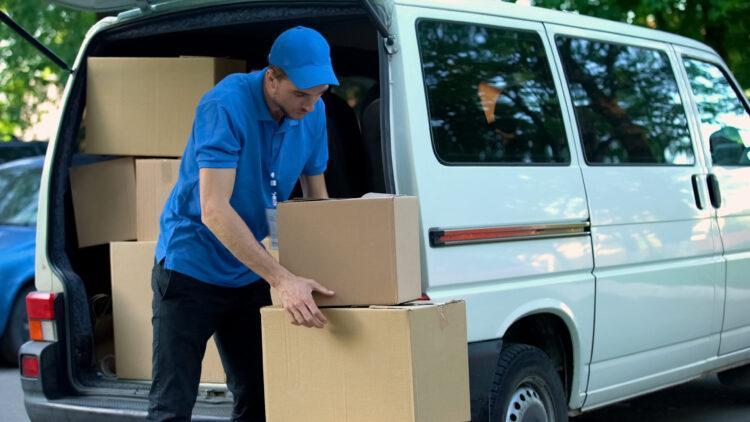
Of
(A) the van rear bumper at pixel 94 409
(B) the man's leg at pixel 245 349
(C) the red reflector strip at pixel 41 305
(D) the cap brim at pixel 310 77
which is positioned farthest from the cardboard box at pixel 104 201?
(D) the cap brim at pixel 310 77

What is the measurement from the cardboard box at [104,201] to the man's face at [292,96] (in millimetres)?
1714

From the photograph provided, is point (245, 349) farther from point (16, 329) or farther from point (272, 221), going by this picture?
point (16, 329)

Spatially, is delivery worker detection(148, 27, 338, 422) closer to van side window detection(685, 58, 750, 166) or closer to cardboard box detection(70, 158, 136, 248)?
cardboard box detection(70, 158, 136, 248)

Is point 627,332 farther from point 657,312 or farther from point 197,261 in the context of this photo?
point 197,261

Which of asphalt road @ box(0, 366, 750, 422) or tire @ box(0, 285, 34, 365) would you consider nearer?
asphalt road @ box(0, 366, 750, 422)

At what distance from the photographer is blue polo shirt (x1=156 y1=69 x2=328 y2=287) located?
11.6 ft

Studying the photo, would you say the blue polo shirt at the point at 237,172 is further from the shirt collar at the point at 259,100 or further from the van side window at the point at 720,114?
the van side window at the point at 720,114

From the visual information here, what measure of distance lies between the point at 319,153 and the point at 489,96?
3.08ft

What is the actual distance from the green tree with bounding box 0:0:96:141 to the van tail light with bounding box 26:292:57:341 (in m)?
6.39

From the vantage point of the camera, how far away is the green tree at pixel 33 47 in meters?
12.5

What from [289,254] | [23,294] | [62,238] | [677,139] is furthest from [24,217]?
[289,254]

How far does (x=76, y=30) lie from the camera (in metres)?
12.7

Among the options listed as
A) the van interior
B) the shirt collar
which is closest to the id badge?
the shirt collar

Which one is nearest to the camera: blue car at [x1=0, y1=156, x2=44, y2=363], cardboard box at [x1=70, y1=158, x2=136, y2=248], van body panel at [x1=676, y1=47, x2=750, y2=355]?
cardboard box at [x1=70, y1=158, x2=136, y2=248]
